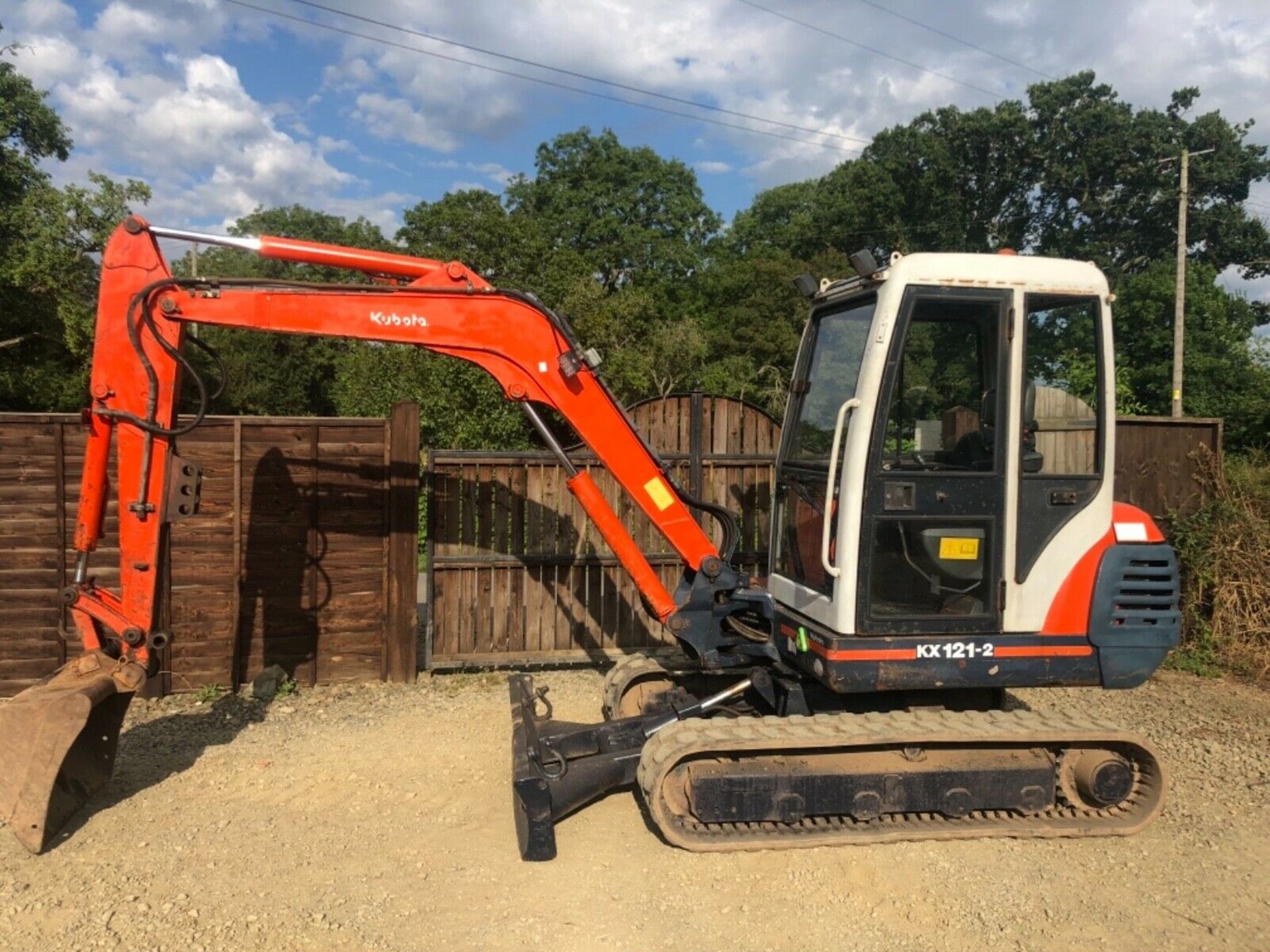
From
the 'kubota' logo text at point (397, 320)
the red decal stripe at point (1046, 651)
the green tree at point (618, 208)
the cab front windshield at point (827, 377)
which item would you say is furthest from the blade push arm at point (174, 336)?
the green tree at point (618, 208)

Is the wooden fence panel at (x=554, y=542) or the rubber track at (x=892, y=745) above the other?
the wooden fence panel at (x=554, y=542)

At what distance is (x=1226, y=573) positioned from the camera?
8.08 metres

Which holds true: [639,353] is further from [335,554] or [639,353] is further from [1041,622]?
[1041,622]

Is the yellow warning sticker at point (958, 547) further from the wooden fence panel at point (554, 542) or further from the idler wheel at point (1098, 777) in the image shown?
the wooden fence panel at point (554, 542)

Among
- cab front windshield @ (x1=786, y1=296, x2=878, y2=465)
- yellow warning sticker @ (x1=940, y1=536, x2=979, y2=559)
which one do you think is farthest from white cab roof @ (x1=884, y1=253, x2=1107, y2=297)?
yellow warning sticker @ (x1=940, y1=536, x2=979, y2=559)

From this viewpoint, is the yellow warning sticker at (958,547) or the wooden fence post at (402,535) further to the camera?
the wooden fence post at (402,535)

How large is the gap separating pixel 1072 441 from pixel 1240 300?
33442 millimetres

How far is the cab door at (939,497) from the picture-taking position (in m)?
4.43

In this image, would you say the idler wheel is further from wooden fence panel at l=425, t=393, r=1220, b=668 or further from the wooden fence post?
the wooden fence post

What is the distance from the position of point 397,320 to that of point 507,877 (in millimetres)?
2845

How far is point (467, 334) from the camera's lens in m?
4.97

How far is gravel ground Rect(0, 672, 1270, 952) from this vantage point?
377cm

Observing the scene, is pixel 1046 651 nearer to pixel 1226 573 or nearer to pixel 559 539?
pixel 559 539

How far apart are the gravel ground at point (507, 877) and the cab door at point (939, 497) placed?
1.19 metres
